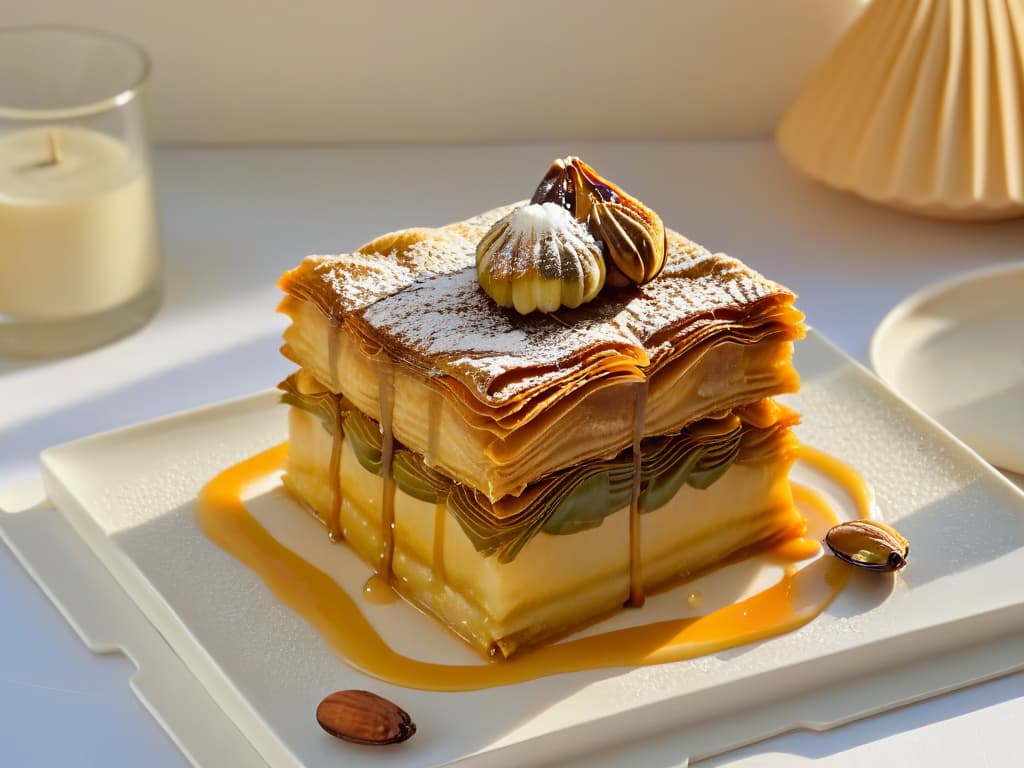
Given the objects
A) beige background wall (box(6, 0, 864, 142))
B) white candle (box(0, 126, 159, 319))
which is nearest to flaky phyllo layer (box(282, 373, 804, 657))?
white candle (box(0, 126, 159, 319))

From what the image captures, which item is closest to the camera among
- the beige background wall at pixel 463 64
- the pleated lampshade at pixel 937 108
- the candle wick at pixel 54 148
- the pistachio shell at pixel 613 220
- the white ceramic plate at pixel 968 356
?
the pistachio shell at pixel 613 220

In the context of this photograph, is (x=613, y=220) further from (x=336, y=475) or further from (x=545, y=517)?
(x=336, y=475)

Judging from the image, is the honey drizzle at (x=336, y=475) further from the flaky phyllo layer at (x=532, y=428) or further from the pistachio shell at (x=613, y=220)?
the pistachio shell at (x=613, y=220)

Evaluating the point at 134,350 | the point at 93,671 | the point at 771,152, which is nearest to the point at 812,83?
the point at 771,152

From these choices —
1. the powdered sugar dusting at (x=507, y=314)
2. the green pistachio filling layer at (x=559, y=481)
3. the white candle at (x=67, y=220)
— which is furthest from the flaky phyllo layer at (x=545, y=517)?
the white candle at (x=67, y=220)

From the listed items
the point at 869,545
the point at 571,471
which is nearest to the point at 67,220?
the point at 571,471

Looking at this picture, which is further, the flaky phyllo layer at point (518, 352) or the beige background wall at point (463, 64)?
the beige background wall at point (463, 64)
